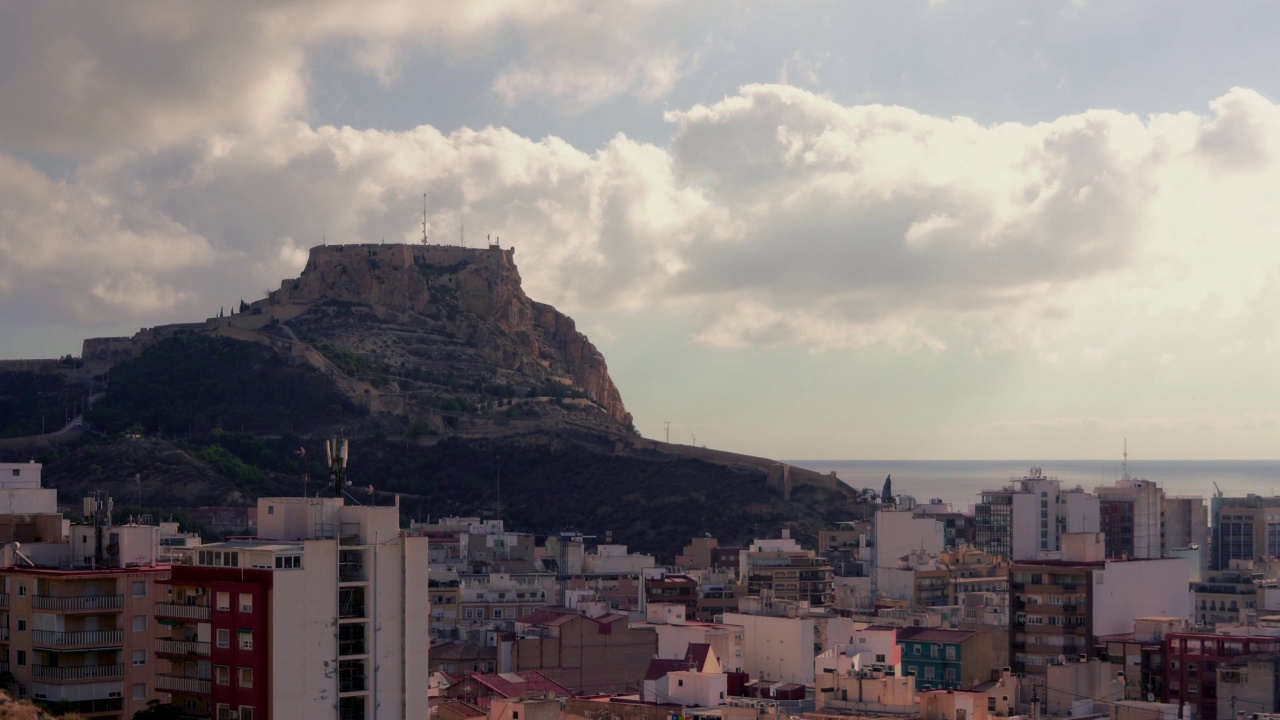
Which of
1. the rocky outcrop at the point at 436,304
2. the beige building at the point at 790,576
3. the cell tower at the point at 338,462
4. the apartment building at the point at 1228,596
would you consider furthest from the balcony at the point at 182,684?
the rocky outcrop at the point at 436,304

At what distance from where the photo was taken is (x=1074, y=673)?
43.8 meters

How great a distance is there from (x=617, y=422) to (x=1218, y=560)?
46363mm

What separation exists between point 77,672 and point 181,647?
251cm

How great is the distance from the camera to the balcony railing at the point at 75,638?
33.9 m

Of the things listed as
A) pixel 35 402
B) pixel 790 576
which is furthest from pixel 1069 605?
pixel 35 402

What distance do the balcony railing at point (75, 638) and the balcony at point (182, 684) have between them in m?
1.50

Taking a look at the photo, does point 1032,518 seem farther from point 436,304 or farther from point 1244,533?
point 436,304

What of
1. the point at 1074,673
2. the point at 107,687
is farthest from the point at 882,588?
the point at 107,687

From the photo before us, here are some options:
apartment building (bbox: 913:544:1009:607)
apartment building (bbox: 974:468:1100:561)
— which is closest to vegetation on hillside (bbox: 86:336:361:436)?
apartment building (bbox: 974:468:1100:561)

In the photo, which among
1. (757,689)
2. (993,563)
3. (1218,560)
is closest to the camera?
(757,689)

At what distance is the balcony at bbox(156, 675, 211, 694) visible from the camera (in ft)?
104

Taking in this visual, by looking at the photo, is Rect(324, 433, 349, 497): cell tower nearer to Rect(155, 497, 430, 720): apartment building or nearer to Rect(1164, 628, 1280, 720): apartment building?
Rect(155, 497, 430, 720): apartment building

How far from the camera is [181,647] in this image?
3259 centimetres

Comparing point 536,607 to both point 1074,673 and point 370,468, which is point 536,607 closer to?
point 1074,673
